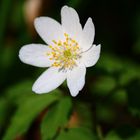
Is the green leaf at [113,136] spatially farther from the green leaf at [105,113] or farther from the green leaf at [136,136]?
the green leaf at [105,113]

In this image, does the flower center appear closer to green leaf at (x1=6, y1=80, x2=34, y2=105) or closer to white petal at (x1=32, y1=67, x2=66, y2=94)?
white petal at (x1=32, y1=67, x2=66, y2=94)

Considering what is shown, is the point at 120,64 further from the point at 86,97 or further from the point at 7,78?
the point at 7,78

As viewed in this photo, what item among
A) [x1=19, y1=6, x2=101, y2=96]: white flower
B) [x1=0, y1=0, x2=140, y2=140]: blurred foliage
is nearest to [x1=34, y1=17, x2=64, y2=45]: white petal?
[x1=19, y1=6, x2=101, y2=96]: white flower

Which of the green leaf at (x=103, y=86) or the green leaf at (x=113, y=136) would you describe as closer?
the green leaf at (x=113, y=136)

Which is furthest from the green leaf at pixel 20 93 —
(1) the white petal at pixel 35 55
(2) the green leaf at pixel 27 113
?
(1) the white petal at pixel 35 55

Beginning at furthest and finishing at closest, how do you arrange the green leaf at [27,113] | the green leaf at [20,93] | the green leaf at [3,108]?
the green leaf at [3,108]
the green leaf at [20,93]
the green leaf at [27,113]

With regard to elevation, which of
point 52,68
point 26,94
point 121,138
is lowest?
point 121,138

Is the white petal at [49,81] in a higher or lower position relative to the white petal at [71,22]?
lower

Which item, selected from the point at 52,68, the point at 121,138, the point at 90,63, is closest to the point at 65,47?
the point at 52,68
